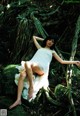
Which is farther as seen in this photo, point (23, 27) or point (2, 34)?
point (2, 34)

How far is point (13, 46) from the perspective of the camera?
31.4ft

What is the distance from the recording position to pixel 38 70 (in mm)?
7445

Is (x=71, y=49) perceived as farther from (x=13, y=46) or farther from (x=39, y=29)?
(x=13, y=46)

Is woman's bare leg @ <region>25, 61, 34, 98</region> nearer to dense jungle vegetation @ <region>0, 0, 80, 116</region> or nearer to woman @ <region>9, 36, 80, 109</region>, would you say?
woman @ <region>9, 36, 80, 109</region>

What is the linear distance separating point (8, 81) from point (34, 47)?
151 cm

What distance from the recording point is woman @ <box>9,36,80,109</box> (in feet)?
23.4

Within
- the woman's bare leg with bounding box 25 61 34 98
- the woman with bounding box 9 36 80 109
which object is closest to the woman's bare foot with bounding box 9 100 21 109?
the woman with bounding box 9 36 80 109

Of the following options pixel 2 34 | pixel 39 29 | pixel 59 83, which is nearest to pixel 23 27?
pixel 39 29

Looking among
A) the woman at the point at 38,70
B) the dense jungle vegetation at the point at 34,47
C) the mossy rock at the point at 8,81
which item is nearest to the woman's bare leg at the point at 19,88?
the woman at the point at 38,70

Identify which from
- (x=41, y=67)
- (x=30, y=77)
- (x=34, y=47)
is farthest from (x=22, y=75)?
(x=34, y=47)

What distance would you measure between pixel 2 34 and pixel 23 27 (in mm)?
974

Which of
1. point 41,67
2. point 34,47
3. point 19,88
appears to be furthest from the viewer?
point 34,47

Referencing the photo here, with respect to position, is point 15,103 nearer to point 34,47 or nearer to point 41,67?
point 41,67

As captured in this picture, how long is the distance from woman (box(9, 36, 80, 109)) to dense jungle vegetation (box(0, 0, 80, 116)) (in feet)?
0.60
